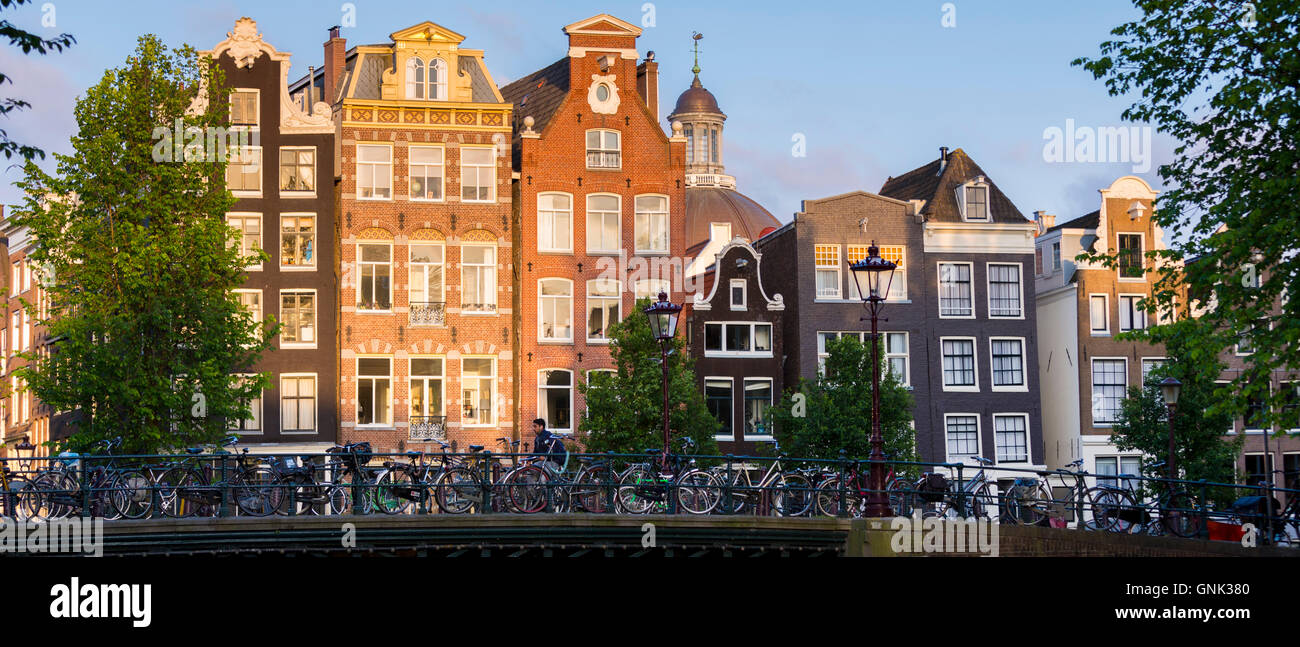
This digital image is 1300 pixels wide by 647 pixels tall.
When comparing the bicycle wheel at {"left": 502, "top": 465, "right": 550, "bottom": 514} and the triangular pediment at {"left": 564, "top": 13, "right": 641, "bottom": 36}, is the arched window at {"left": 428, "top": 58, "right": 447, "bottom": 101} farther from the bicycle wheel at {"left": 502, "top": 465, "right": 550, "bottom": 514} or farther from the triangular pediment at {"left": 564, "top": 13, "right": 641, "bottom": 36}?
the bicycle wheel at {"left": 502, "top": 465, "right": 550, "bottom": 514}

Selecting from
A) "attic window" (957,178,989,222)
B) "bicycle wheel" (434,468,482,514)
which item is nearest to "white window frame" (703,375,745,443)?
"attic window" (957,178,989,222)

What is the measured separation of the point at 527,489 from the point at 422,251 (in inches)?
900

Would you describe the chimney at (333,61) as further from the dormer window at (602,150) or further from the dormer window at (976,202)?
the dormer window at (976,202)

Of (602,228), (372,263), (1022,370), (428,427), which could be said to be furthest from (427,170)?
(1022,370)

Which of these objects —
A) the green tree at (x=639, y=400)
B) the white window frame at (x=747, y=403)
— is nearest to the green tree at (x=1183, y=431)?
the white window frame at (x=747, y=403)

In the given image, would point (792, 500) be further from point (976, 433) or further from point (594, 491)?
point (976, 433)

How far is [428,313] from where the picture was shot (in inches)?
2005

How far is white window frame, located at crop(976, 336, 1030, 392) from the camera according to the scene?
55.2 meters

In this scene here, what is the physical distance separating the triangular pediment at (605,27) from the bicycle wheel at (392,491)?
2582cm

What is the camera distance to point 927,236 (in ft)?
182

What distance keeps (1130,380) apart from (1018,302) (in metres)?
4.63

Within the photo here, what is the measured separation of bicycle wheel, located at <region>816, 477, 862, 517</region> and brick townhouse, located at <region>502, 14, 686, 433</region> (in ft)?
67.5
